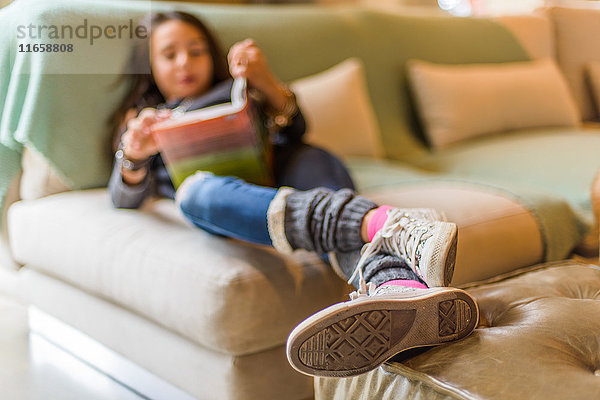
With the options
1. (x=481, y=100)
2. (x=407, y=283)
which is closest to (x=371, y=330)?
(x=407, y=283)

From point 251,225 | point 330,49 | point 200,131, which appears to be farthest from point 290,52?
point 251,225

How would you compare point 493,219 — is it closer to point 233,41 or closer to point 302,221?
point 302,221

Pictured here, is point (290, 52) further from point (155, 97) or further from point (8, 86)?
point (8, 86)

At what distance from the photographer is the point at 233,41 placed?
178 centimetres

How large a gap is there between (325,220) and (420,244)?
171mm

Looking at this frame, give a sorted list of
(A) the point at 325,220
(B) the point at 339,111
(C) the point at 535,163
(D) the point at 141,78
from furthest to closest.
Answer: (B) the point at 339,111, (C) the point at 535,163, (D) the point at 141,78, (A) the point at 325,220

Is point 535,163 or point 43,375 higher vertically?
point 535,163

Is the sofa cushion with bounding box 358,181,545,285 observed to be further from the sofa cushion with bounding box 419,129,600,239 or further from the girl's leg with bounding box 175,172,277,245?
the girl's leg with bounding box 175,172,277,245

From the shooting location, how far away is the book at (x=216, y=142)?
128cm

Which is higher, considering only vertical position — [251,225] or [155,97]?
[155,97]

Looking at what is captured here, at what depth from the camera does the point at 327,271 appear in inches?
45.3

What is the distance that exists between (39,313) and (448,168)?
1.14 metres

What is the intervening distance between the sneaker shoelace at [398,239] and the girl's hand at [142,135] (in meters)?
0.55

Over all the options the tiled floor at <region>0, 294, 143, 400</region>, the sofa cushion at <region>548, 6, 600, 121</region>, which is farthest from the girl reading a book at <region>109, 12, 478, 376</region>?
the sofa cushion at <region>548, 6, 600, 121</region>
